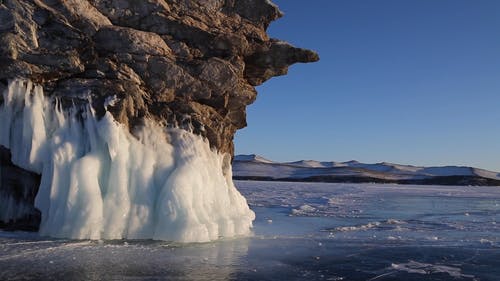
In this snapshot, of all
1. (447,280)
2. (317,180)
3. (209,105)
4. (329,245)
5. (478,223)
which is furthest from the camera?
(317,180)

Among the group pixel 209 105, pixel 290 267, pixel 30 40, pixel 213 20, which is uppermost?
pixel 213 20

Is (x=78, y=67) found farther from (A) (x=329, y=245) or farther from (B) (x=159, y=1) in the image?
(A) (x=329, y=245)

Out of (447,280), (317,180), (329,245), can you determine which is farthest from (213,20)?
(317,180)

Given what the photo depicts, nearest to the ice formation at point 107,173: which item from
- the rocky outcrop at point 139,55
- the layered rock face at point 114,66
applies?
the layered rock face at point 114,66

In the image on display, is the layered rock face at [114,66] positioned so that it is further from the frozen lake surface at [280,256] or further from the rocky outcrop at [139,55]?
the frozen lake surface at [280,256]

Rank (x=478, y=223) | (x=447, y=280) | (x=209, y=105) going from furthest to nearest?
(x=478, y=223) < (x=209, y=105) < (x=447, y=280)

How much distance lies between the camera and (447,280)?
280 inches

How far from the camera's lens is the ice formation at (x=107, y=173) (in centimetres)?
1001

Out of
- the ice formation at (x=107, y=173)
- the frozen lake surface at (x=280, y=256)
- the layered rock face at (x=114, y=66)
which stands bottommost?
the frozen lake surface at (x=280, y=256)

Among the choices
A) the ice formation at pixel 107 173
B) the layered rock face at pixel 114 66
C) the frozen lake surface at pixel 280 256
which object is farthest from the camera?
the layered rock face at pixel 114 66

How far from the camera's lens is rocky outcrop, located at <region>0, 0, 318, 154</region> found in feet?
35.9

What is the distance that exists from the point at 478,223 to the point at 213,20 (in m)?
9.44

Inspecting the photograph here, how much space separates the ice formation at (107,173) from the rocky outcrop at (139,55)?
37cm

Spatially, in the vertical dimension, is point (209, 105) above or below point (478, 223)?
above
